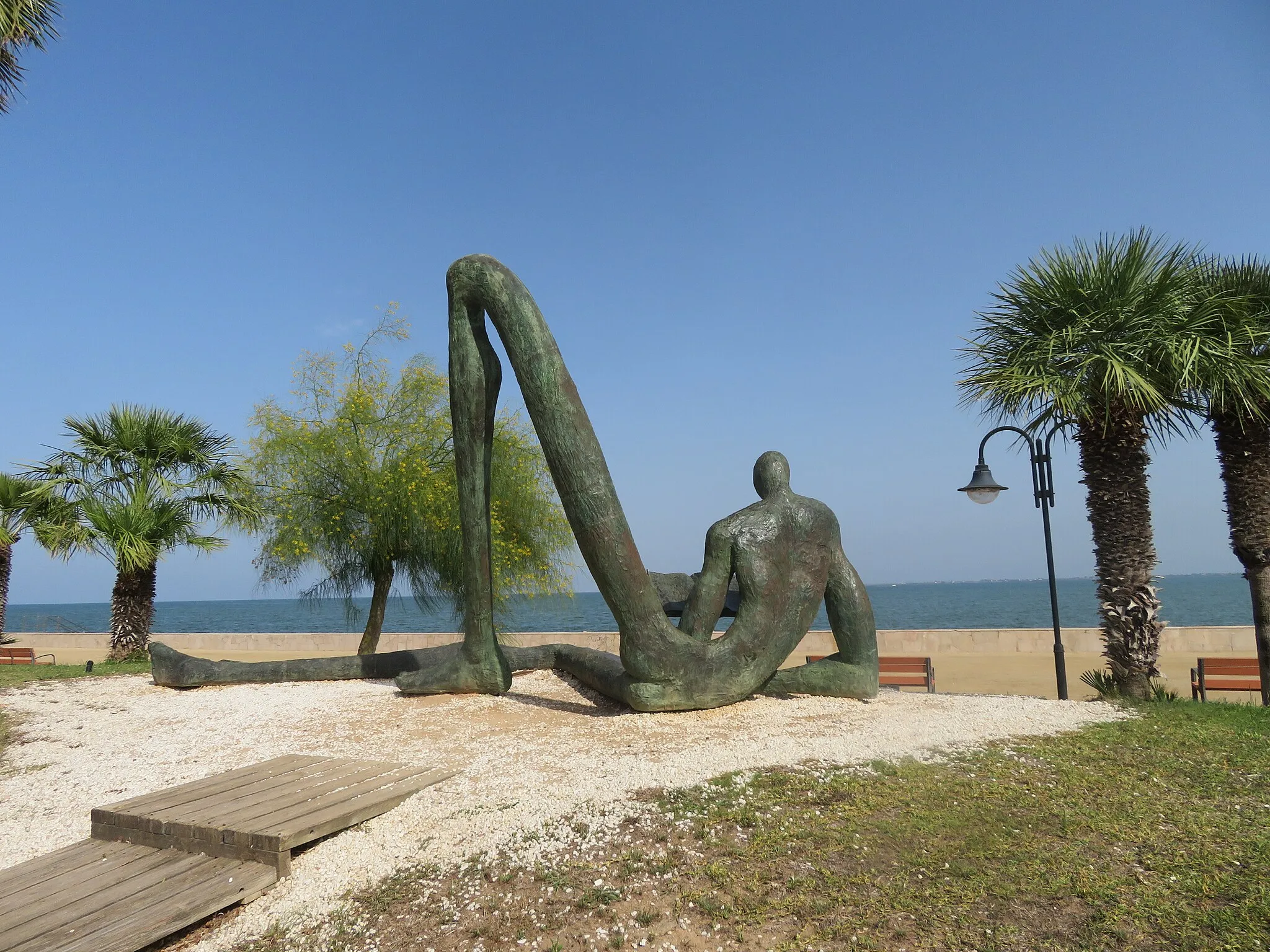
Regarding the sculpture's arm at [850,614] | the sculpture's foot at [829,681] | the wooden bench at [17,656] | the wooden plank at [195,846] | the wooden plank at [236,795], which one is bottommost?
the wooden bench at [17,656]

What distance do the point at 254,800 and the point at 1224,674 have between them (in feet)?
37.6

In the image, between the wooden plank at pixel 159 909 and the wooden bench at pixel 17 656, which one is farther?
the wooden bench at pixel 17 656

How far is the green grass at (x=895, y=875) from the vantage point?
3.15 m

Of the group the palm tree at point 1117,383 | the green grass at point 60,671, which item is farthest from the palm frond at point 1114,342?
the green grass at point 60,671

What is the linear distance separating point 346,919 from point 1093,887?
3.55 meters

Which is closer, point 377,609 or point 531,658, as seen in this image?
point 531,658

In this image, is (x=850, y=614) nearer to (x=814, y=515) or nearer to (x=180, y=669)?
(x=814, y=515)

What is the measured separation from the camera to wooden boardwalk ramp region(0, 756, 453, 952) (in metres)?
3.41

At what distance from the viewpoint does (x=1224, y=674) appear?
972 centimetres

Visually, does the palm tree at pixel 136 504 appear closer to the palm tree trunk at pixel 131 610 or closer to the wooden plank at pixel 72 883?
the palm tree trunk at pixel 131 610

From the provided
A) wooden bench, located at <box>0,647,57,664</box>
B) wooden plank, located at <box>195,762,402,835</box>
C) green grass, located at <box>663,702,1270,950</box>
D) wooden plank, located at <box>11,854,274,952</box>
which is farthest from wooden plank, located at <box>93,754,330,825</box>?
wooden bench, located at <box>0,647,57,664</box>

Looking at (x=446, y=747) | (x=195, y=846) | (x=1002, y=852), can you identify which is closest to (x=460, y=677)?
(x=446, y=747)

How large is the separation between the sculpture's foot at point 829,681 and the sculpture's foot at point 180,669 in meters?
7.37

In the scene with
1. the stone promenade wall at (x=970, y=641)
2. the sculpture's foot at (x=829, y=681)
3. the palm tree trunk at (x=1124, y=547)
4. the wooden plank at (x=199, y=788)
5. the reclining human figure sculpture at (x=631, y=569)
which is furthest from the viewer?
the stone promenade wall at (x=970, y=641)
